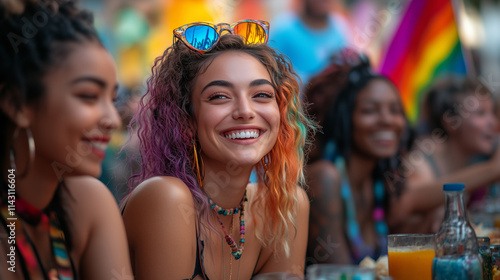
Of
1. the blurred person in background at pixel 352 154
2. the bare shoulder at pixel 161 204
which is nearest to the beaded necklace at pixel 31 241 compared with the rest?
the bare shoulder at pixel 161 204

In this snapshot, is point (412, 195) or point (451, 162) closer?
point (412, 195)

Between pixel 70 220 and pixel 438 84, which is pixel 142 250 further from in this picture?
pixel 438 84

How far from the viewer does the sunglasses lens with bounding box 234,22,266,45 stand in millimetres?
1795

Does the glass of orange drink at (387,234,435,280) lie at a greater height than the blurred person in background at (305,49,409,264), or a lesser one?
lesser

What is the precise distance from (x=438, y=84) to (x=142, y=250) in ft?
9.77

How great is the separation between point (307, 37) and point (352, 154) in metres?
0.79

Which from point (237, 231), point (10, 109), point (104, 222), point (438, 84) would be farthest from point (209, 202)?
point (438, 84)

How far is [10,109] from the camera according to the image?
1063 millimetres

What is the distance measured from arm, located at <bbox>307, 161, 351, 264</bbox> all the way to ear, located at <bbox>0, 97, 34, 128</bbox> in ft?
6.10

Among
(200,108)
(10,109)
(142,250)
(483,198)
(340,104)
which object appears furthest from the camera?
(483,198)

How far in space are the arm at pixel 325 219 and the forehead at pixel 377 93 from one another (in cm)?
42

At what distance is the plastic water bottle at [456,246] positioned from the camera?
1.26m

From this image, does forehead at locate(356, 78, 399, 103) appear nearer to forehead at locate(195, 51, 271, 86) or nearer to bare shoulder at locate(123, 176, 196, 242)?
forehead at locate(195, 51, 271, 86)

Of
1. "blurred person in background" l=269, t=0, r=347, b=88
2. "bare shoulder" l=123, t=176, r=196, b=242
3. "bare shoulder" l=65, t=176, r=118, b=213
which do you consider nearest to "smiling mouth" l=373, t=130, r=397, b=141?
"blurred person in background" l=269, t=0, r=347, b=88
